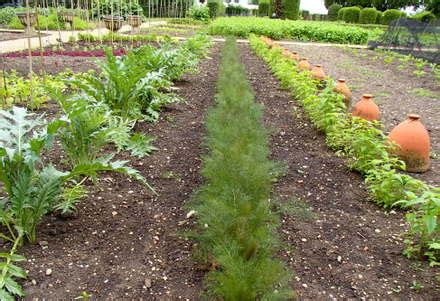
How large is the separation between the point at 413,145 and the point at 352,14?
2918cm

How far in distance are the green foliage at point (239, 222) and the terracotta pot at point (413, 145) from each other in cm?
134

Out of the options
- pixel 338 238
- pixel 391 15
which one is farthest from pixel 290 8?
pixel 338 238

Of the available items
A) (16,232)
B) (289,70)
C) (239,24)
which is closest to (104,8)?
(239,24)

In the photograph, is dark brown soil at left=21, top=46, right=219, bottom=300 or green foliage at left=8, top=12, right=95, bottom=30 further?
green foliage at left=8, top=12, right=95, bottom=30

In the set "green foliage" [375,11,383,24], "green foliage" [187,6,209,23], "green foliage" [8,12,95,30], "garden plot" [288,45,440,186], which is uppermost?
"green foliage" [375,11,383,24]

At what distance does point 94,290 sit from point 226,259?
71cm

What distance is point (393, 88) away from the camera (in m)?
7.97

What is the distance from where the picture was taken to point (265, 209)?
7.81 ft

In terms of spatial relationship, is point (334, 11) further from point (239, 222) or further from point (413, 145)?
point (239, 222)

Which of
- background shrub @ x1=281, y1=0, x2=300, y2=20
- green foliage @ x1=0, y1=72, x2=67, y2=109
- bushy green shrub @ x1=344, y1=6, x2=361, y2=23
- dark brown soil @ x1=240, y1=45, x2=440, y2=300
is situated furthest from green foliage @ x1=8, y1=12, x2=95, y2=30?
bushy green shrub @ x1=344, y1=6, x2=361, y2=23

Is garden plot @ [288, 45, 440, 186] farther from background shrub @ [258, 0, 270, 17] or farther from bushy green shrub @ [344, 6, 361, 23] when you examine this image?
background shrub @ [258, 0, 270, 17]

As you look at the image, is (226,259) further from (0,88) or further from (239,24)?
(239,24)

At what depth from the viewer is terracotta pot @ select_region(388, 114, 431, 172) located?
12.3ft

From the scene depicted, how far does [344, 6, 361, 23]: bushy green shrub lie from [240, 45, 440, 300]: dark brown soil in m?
28.9
